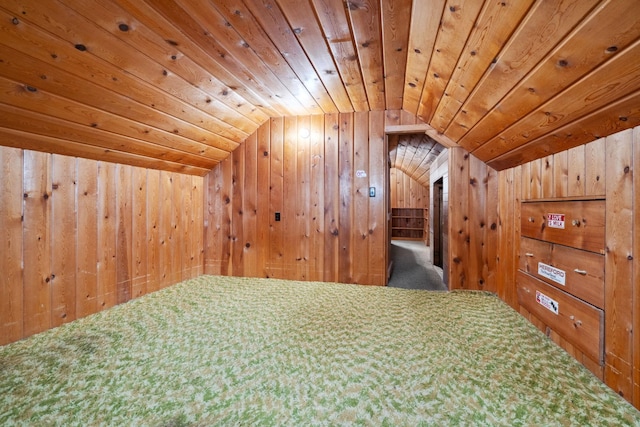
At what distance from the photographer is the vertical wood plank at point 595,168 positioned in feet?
4.16

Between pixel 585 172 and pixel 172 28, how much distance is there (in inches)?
93.0

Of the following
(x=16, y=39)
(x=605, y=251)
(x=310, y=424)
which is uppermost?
(x=16, y=39)

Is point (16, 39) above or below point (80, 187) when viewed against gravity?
above

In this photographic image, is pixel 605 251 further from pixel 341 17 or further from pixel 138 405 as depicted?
pixel 138 405

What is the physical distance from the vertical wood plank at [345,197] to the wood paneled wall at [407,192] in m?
5.33

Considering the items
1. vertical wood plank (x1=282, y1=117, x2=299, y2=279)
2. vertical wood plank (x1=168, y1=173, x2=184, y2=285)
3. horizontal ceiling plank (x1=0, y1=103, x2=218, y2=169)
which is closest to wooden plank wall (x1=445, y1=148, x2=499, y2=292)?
vertical wood plank (x1=282, y1=117, x2=299, y2=279)

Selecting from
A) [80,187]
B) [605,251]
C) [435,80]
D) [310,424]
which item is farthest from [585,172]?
[80,187]

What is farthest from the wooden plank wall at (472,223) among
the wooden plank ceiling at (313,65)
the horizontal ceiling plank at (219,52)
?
the horizontal ceiling plank at (219,52)

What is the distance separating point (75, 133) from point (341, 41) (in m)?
1.88

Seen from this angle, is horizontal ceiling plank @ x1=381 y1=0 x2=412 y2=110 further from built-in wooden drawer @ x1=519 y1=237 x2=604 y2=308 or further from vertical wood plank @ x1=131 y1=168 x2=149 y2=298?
vertical wood plank @ x1=131 y1=168 x2=149 y2=298

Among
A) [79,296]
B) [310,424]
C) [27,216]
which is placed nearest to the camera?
[310,424]

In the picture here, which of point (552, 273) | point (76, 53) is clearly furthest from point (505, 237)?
point (76, 53)

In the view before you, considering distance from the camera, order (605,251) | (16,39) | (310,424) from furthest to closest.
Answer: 1. (605,251)
2. (16,39)
3. (310,424)

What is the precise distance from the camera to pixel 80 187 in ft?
6.53
